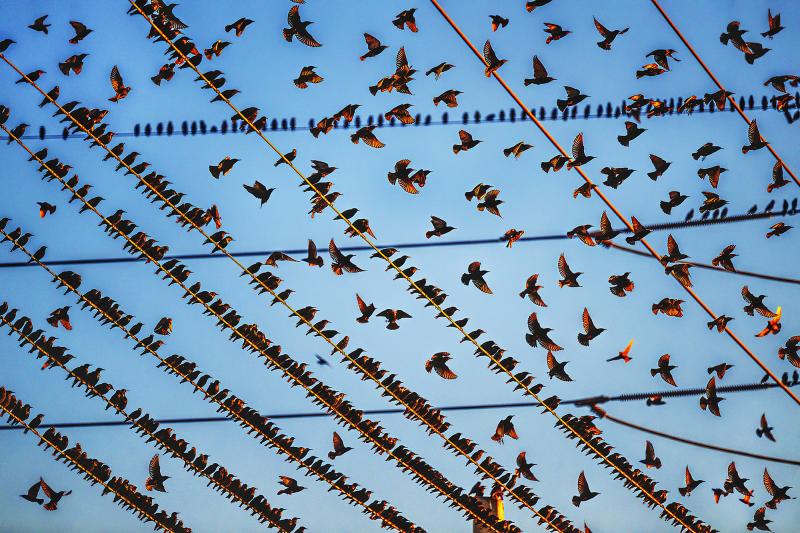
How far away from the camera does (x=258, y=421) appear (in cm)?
779

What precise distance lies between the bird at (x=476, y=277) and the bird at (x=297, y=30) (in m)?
2.32

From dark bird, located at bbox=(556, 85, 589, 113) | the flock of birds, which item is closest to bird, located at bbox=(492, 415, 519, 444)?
the flock of birds

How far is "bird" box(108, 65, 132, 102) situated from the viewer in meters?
7.75

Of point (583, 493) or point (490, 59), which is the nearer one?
point (490, 59)

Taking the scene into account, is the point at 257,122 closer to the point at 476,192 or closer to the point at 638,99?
the point at 476,192

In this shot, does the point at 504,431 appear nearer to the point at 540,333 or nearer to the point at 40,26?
the point at 540,333

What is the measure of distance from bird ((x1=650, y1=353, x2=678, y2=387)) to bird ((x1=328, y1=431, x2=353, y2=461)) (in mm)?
2910

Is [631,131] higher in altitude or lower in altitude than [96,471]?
higher

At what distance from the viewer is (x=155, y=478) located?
835 centimetres

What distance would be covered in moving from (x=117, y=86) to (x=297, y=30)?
179cm

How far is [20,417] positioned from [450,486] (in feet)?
13.0

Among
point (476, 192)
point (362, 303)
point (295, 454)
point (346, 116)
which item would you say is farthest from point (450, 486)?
point (346, 116)

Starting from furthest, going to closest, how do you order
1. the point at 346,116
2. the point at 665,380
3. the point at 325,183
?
the point at 665,380 → the point at 346,116 → the point at 325,183

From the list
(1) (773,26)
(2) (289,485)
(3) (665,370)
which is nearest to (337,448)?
(2) (289,485)
